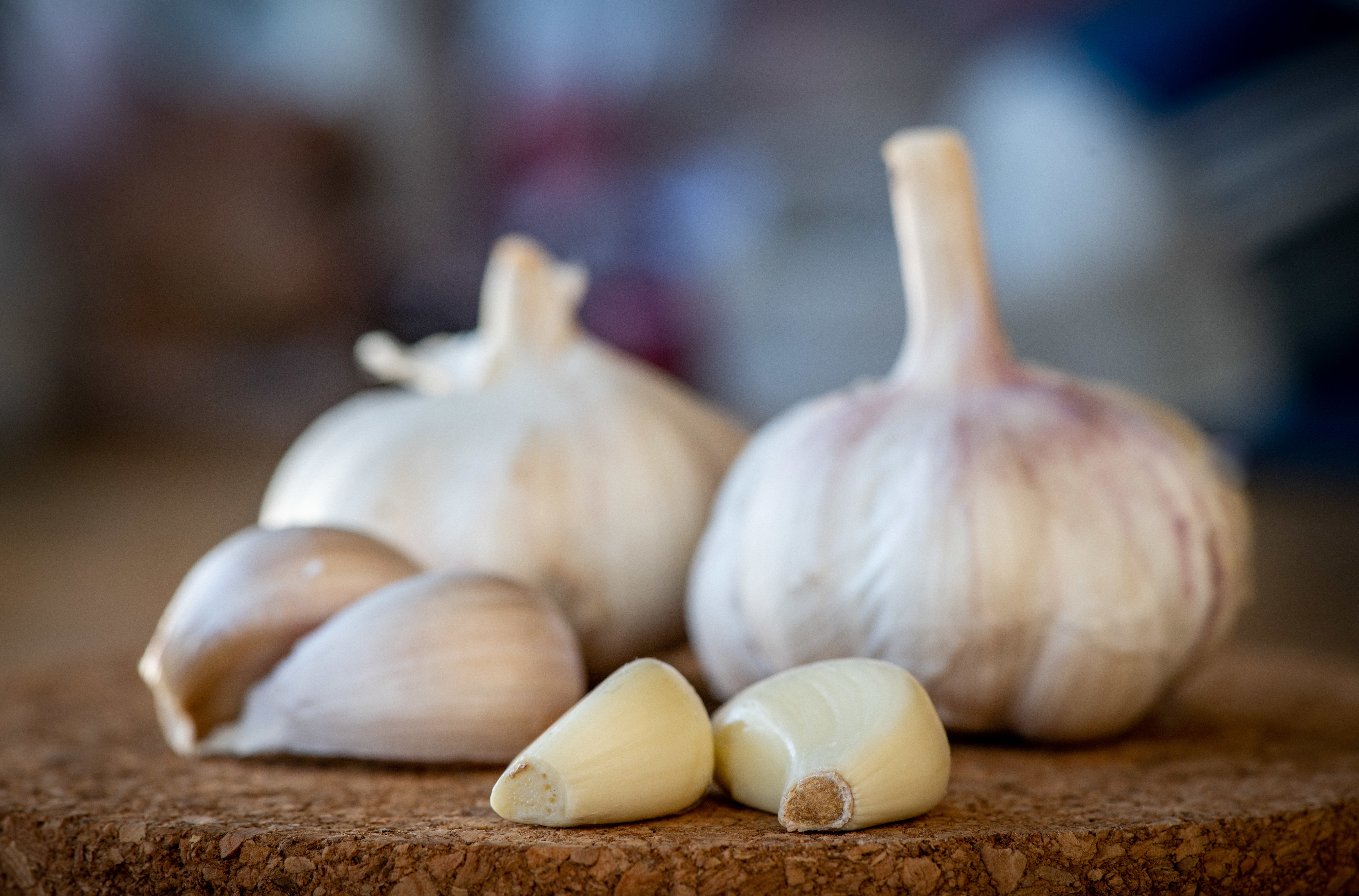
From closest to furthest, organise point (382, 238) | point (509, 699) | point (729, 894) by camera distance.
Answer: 1. point (729, 894)
2. point (509, 699)
3. point (382, 238)

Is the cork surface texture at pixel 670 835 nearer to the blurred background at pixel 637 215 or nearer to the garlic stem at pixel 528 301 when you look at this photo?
the garlic stem at pixel 528 301

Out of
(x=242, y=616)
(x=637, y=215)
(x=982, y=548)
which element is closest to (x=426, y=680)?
(x=242, y=616)

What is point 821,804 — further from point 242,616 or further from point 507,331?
point 507,331

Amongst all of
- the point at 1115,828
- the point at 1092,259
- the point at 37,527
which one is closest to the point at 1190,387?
the point at 1092,259

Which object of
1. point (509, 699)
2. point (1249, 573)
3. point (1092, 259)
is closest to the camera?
point (509, 699)

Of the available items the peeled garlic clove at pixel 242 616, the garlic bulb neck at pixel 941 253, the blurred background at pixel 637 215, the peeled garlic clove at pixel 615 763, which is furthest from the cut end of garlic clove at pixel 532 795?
the blurred background at pixel 637 215

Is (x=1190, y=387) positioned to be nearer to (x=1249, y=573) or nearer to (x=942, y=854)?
(x=1249, y=573)

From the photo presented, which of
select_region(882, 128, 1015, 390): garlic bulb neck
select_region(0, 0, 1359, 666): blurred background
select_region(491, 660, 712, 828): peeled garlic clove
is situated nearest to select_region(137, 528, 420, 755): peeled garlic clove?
select_region(491, 660, 712, 828): peeled garlic clove
